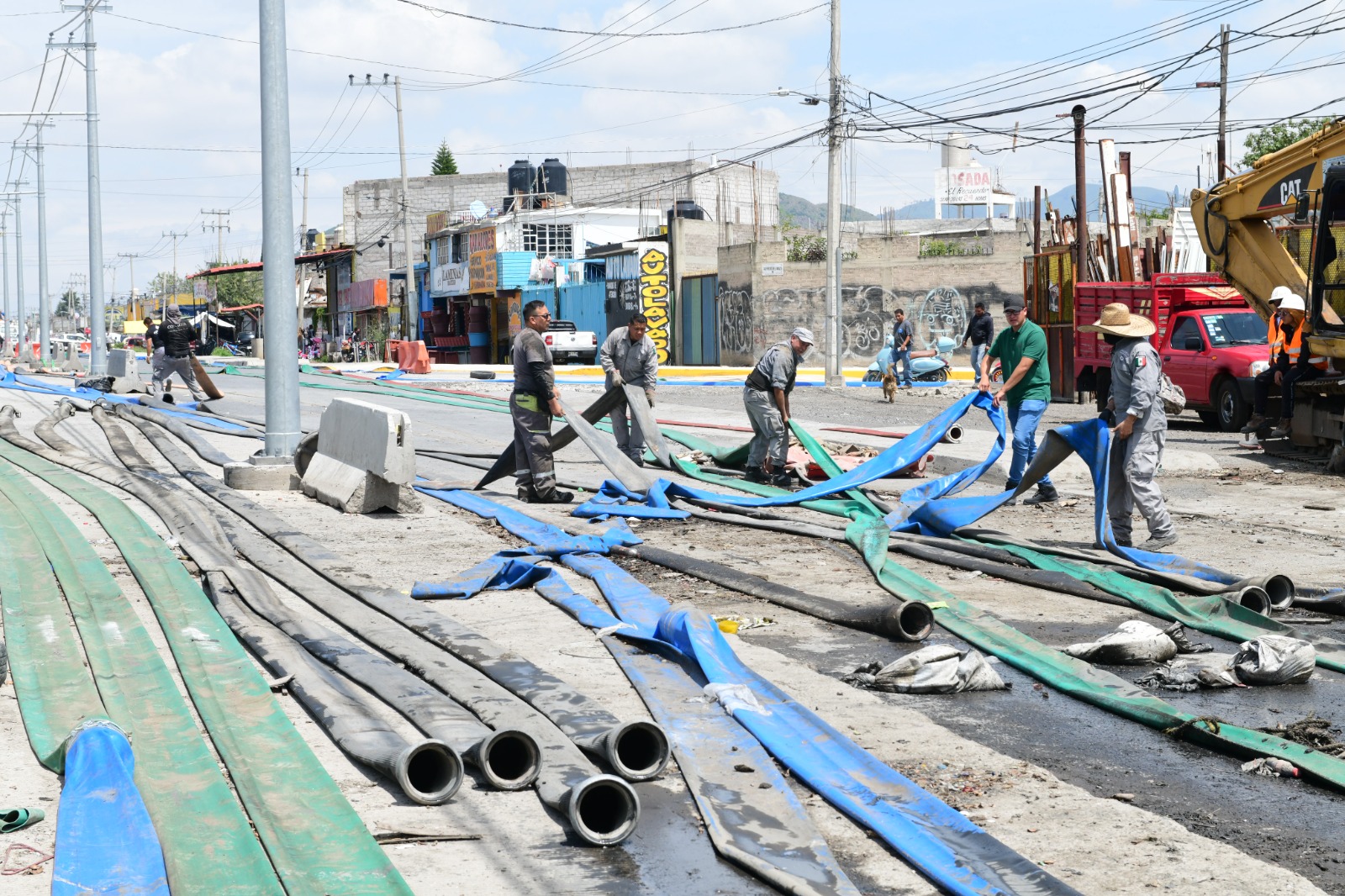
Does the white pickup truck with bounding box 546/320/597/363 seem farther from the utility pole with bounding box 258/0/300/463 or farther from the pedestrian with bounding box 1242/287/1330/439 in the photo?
the utility pole with bounding box 258/0/300/463

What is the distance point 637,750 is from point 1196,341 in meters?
18.1

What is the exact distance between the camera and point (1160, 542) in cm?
1033

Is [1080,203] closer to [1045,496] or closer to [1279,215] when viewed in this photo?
[1279,215]

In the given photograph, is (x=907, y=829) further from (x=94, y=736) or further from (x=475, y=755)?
(x=94, y=736)

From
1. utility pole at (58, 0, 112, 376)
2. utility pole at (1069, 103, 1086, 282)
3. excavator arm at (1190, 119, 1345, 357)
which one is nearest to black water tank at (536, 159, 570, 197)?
utility pole at (58, 0, 112, 376)

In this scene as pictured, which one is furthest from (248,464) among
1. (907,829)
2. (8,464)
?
(907,829)

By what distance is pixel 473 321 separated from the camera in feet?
212

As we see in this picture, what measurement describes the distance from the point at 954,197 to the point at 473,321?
131 ft

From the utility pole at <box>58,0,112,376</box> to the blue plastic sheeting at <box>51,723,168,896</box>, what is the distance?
3021cm

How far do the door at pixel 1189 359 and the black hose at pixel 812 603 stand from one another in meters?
13.4

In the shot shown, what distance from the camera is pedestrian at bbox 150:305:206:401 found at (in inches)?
963

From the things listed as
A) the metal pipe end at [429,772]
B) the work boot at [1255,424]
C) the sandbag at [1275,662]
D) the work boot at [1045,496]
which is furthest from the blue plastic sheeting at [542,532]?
the work boot at [1255,424]

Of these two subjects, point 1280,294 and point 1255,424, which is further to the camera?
point 1280,294

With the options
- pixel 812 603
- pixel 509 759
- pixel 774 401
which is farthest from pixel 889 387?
pixel 509 759
